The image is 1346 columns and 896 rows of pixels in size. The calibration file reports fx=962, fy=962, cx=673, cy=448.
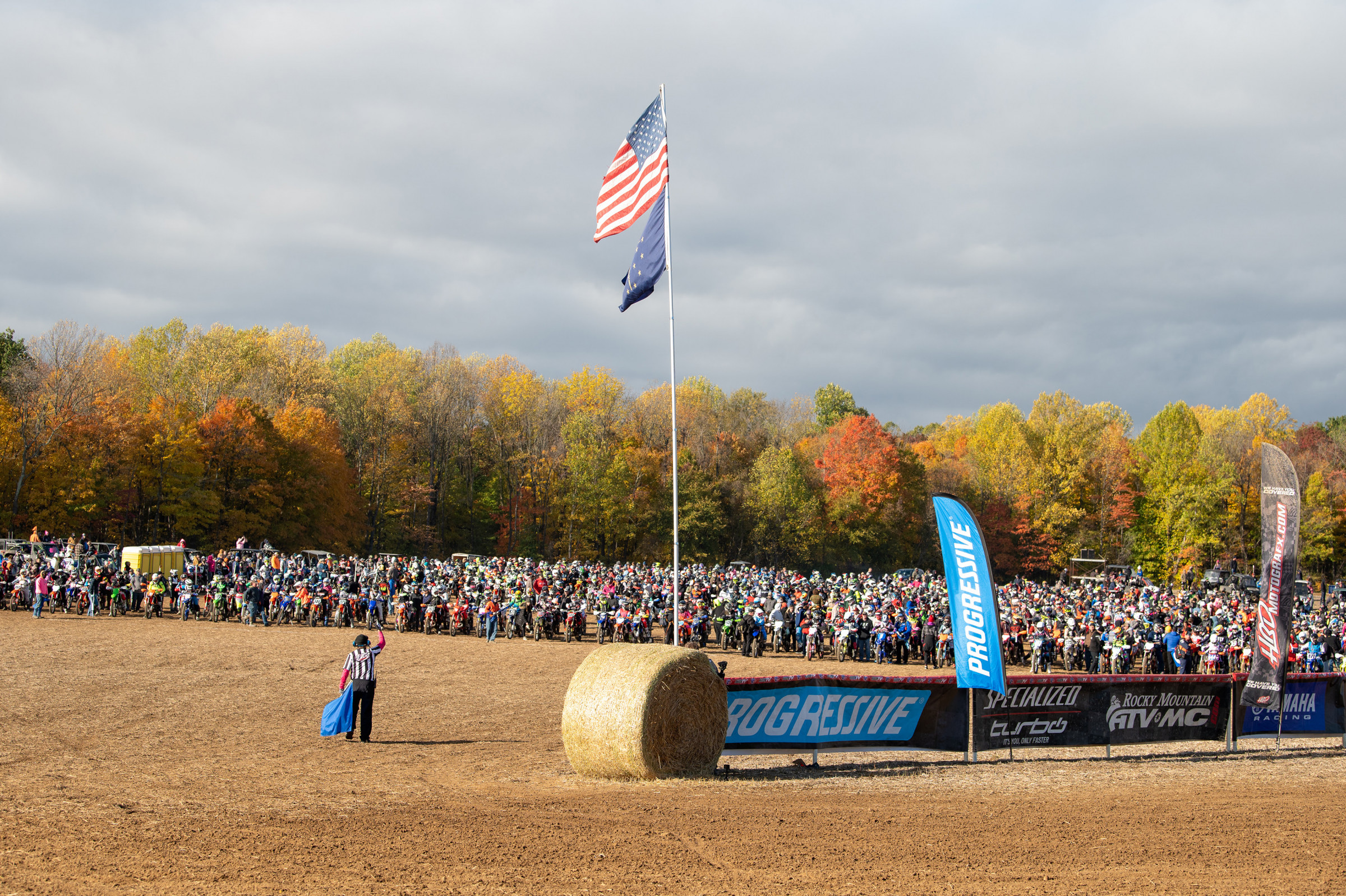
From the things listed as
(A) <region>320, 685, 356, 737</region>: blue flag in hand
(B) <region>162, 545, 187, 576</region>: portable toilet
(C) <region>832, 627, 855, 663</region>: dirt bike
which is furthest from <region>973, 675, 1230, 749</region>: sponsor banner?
(B) <region>162, 545, 187, 576</region>: portable toilet

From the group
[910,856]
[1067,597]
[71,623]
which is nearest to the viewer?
[910,856]

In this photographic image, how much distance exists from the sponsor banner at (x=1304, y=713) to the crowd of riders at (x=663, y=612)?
9467 millimetres

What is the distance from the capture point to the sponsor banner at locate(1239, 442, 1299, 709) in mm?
14750

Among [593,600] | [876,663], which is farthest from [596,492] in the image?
[876,663]

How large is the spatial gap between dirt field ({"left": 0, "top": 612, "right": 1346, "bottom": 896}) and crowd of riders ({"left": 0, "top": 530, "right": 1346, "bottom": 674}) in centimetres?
1121

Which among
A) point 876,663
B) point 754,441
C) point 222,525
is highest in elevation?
point 754,441

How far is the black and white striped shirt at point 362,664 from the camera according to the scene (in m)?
14.3

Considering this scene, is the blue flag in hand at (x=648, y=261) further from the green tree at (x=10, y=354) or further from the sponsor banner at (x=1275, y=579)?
the green tree at (x=10, y=354)

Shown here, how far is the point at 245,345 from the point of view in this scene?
6675cm

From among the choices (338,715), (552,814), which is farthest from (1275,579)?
(338,715)

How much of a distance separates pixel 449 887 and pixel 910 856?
Result: 403 centimetres

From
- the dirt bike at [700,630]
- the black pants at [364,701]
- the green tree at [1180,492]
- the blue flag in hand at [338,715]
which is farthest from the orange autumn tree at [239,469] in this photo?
the green tree at [1180,492]

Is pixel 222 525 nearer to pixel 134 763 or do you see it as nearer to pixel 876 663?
pixel 876 663

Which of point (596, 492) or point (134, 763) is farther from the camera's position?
point (596, 492)
